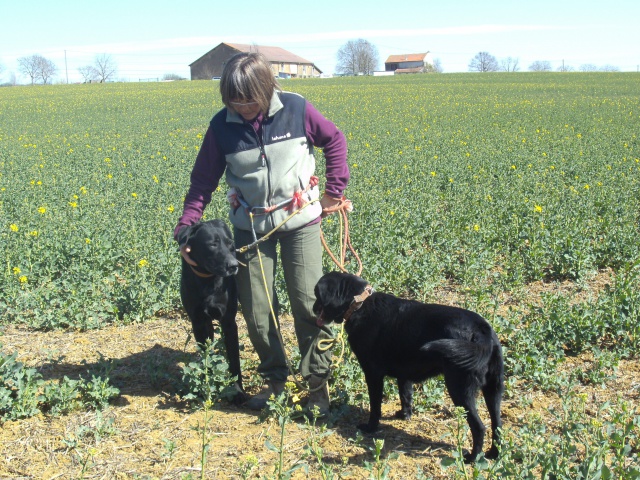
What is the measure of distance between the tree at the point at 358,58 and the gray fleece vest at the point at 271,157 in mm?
97664

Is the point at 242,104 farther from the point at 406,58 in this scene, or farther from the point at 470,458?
the point at 406,58

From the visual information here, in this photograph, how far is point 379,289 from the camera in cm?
633

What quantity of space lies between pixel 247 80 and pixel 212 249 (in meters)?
1.09

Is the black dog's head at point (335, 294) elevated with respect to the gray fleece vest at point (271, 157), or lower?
lower

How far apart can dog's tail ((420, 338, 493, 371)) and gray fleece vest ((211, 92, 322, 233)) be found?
119 cm

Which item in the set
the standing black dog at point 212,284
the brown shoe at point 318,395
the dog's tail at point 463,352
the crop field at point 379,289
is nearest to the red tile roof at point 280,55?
the crop field at point 379,289

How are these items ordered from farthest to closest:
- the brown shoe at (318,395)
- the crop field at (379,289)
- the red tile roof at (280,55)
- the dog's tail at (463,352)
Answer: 1. the red tile roof at (280,55)
2. the brown shoe at (318,395)
3. the crop field at (379,289)
4. the dog's tail at (463,352)

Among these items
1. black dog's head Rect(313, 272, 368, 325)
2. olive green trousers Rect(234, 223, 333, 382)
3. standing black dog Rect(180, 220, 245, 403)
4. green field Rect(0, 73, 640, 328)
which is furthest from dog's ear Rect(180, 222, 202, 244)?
green field Rect(0, 73, 640, 328)

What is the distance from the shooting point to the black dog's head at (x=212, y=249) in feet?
13.1

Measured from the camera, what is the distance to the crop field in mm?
3473

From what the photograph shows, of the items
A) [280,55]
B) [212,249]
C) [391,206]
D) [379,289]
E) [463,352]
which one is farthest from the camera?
[280,55]

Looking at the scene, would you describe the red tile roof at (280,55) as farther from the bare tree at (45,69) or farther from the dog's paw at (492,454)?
the dog's paw at (492,454)

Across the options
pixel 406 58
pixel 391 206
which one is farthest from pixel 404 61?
pixel 391 206

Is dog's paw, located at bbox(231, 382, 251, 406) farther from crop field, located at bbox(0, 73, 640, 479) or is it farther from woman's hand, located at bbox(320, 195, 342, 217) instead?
woman's hand, located at bbox(320, 195, 342, 217)
